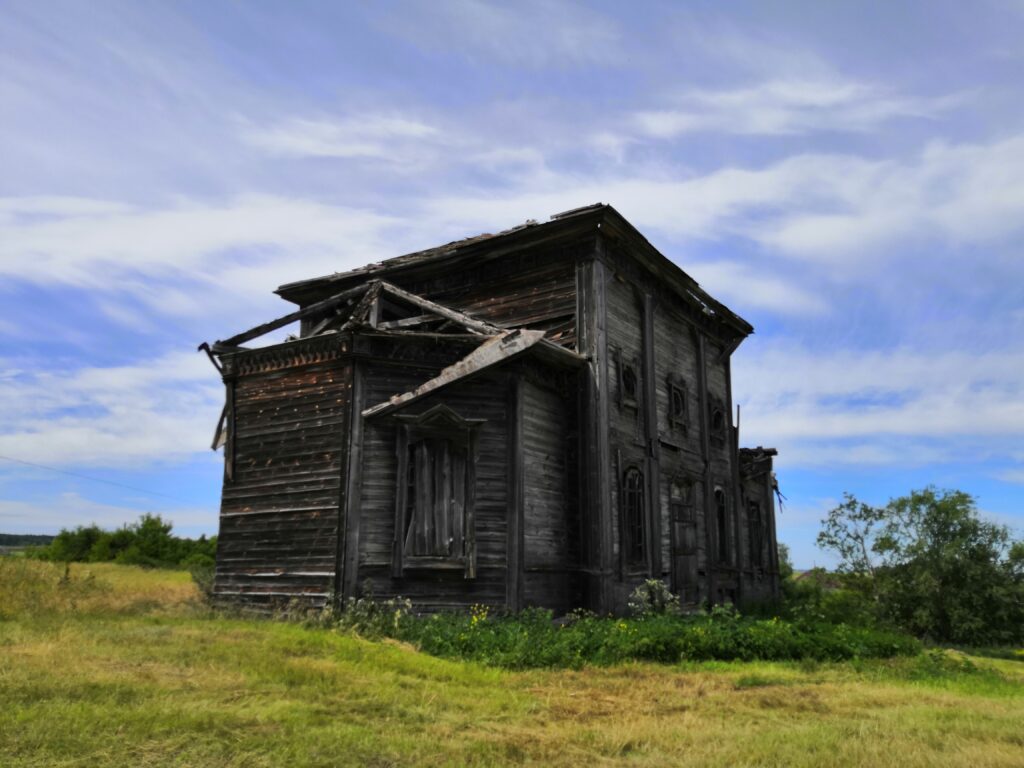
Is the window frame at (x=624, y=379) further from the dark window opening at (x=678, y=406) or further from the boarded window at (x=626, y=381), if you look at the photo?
the dark window opening at (x=678, y=406)

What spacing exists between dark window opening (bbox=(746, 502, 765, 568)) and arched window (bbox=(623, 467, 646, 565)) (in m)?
8.03

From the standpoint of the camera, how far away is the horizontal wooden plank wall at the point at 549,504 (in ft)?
46.8

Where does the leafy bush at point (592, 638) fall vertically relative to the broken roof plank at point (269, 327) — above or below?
below

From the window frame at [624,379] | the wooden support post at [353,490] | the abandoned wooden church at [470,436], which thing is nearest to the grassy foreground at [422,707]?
the wooden support post at [353,490]

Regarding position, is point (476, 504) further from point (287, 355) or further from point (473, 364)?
point (287, 355)

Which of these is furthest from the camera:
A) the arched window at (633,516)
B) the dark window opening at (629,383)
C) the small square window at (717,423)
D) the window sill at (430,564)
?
the small square window at (717,423)

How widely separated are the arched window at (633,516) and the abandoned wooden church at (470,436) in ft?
0.15

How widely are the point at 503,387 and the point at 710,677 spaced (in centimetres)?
647

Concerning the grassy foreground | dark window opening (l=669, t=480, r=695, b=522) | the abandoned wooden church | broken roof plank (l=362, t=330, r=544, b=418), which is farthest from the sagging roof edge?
the grassy foreground

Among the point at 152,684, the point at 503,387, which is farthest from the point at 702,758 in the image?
the point at 503,387

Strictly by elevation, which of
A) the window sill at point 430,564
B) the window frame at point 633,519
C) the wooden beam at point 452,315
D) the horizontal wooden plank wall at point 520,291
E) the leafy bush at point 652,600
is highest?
the horizontal wooden plank wall at point 520,291

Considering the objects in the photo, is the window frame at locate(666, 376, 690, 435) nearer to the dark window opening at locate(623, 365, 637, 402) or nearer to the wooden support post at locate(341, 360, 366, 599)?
the dark window opening at locate(623, 365, 637, 402)

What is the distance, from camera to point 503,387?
14.4 m

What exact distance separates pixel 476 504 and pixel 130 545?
2314 centimetres
